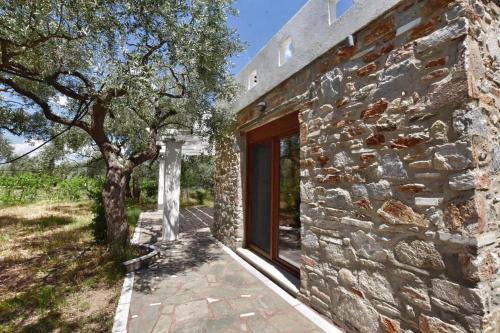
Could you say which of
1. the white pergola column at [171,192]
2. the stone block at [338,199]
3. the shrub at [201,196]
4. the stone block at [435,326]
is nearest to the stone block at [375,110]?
the stone block at [338,199]

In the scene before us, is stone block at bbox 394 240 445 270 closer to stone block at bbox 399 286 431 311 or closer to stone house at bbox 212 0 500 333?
stone house at bbox 212 0 500 333

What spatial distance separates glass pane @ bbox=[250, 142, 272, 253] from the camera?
506 cm

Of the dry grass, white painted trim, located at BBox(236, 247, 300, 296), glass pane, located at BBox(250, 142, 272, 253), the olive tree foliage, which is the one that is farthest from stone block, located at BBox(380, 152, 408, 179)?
the dry grass

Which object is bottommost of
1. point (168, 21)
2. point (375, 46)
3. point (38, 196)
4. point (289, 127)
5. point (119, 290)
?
point (119, 290)

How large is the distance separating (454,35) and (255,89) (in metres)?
3.41

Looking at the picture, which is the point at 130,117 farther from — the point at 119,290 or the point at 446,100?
the point at 446,100

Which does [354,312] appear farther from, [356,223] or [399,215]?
[399,215]

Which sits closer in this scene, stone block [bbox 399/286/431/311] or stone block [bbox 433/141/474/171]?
stone block [bbox 433/141/474/171]

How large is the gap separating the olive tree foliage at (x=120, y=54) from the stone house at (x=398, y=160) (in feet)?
4.88

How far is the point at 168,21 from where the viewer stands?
406 cm

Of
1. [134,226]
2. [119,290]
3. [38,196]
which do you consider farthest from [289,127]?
[38,196]

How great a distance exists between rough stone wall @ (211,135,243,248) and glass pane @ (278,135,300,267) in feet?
4.68

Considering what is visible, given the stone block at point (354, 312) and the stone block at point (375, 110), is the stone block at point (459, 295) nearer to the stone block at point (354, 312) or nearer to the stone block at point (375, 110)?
the stone block at point (354, 312)

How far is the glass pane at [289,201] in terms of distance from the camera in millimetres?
4191
